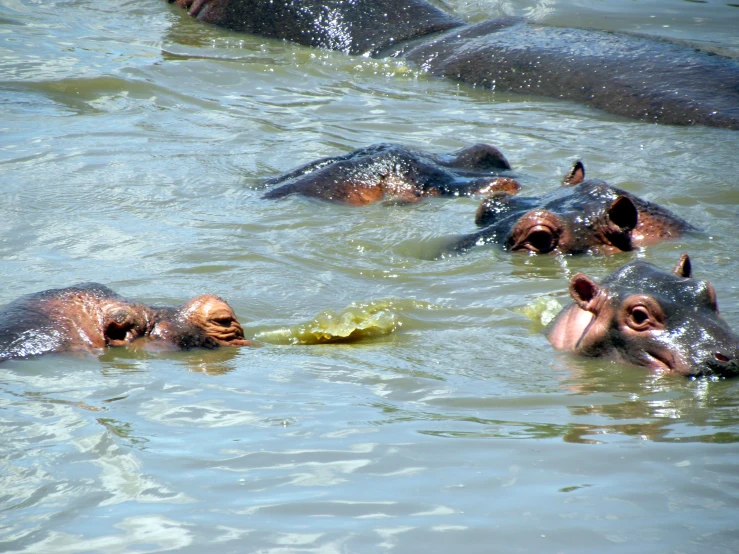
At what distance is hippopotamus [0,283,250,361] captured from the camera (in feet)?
13.9

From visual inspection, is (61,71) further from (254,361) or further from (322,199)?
(254,361)

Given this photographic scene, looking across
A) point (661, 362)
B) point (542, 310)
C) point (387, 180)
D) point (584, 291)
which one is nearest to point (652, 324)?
point (661, 362)

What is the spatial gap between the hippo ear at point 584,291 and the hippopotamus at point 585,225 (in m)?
1.51

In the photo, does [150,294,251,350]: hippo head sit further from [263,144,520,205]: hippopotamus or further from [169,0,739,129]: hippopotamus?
[169,0,739,129]: hippopotamus

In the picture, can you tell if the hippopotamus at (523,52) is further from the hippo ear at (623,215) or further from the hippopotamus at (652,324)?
the hippopotamus at (652,324)

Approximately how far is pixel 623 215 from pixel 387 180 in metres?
1.93

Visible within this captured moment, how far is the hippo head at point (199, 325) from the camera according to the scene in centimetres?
454

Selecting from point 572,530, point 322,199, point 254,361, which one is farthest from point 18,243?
point 572,530

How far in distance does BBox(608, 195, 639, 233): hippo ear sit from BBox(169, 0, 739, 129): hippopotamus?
2984 mm

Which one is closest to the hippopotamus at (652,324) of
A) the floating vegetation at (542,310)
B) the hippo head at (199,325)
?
the floating vegetation at (542,310)

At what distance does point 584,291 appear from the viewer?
15.7ft

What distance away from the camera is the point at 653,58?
32.8 feet

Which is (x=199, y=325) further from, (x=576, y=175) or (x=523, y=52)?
(x=523, y=52)

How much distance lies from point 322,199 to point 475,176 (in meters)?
1.19
